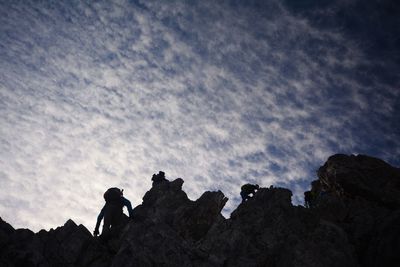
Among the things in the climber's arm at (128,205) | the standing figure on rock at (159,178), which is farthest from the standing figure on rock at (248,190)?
the climber's arm at (128,205)

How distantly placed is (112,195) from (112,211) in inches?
42.0

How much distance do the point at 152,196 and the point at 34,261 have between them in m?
16.4

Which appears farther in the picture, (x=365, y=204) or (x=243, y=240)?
(x=365, y=204)

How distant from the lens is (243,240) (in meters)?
20.0

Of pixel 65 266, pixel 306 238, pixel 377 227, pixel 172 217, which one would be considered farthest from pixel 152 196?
pixel 377 227

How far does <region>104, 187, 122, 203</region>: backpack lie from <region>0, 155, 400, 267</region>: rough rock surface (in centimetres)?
175

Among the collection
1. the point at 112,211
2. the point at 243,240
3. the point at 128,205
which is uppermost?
the point at 243,240

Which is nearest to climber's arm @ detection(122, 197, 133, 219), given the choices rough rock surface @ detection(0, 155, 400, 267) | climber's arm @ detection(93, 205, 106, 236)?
rough rock surface @ detection(0, 155, 400, 267)

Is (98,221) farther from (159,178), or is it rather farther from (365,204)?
(365,204)

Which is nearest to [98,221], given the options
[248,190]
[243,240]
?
[243,240]

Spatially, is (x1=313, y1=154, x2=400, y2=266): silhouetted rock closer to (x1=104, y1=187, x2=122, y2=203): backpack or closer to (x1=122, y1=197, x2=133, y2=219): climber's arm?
(x1=122, y1=197, x2=133, y2=219): climber's arm

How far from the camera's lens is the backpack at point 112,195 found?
1995cm

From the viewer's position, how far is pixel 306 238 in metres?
17.5

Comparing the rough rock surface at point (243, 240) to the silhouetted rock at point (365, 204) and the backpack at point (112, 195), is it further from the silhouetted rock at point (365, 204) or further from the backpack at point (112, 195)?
the backpack at point (112, 195)
